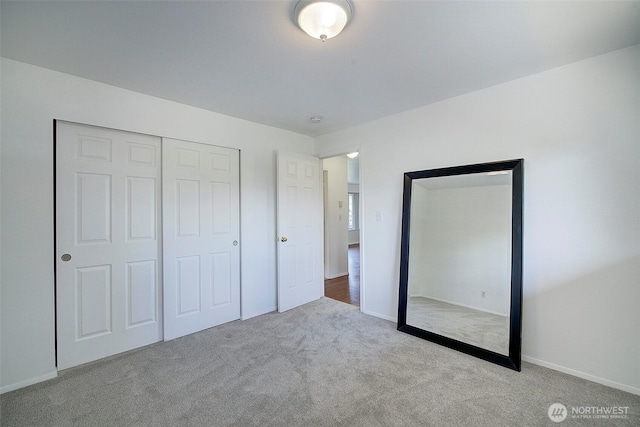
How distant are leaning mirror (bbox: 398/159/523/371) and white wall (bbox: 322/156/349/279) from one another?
2.30 meters

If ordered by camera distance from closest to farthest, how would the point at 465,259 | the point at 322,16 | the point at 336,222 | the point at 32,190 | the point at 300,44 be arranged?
1. the point at 322,16
2. the point at 300,44
3. the point at 32,190
4. the point at 465,259
5. the point at 336,222

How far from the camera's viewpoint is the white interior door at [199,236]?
8.98 feet

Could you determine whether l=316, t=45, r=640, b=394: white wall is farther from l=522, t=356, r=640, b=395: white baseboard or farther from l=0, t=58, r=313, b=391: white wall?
l=0, t=58, r=313, b=391: white wall

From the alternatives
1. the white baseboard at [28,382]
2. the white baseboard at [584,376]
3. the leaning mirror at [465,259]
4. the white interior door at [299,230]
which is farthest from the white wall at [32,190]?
the white baseboard at [584,376]

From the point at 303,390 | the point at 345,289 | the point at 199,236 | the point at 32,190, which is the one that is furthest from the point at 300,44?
the point at 345,289

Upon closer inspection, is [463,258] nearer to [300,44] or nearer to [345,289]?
[345,289]

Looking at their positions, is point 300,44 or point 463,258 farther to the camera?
point 463,258

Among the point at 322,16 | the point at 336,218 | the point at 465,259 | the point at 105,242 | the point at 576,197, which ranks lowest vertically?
the point at 465,259

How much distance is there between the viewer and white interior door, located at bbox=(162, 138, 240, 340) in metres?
2.74

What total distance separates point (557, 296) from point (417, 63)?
2.12m

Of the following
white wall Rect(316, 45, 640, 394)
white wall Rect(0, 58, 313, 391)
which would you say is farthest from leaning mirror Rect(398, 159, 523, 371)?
white wall Rect(0, 58, 313, 391)

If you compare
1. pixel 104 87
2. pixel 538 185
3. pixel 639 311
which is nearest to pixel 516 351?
pixel 639 311

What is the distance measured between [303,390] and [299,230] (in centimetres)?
204

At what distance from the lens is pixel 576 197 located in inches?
80.7
